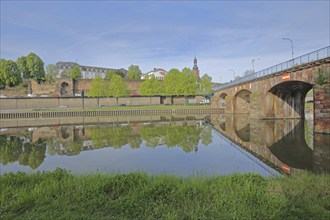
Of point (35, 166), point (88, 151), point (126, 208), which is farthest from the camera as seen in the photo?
point (88, 151)

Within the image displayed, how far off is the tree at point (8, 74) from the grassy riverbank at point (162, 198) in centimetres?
8749

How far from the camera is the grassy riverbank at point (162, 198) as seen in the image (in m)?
5.39

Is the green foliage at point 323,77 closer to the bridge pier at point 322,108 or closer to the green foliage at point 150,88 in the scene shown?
the bridge pier at point 322,108

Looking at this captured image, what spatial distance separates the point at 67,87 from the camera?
268 ft

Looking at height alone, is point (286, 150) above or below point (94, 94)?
below

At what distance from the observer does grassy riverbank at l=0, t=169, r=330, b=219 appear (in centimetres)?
539

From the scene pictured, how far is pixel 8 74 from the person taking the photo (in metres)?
81.2

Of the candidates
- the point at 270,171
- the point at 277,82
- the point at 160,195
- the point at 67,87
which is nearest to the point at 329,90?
the point at 277,82

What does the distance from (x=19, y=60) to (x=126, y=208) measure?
99161mm

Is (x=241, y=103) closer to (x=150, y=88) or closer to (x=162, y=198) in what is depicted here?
(x=150, y=88)

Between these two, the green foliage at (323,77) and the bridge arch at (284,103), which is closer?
the green foliage at (323,77)

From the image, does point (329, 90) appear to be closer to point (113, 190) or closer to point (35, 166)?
point (113, 190)

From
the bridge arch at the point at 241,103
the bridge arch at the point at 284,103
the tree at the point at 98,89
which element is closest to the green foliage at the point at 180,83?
the tree at the point at 98,89

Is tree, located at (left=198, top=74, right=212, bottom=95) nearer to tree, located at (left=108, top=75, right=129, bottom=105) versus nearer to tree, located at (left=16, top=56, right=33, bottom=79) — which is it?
tree, located at (left=108, top=75, right=129, bottom=105)
